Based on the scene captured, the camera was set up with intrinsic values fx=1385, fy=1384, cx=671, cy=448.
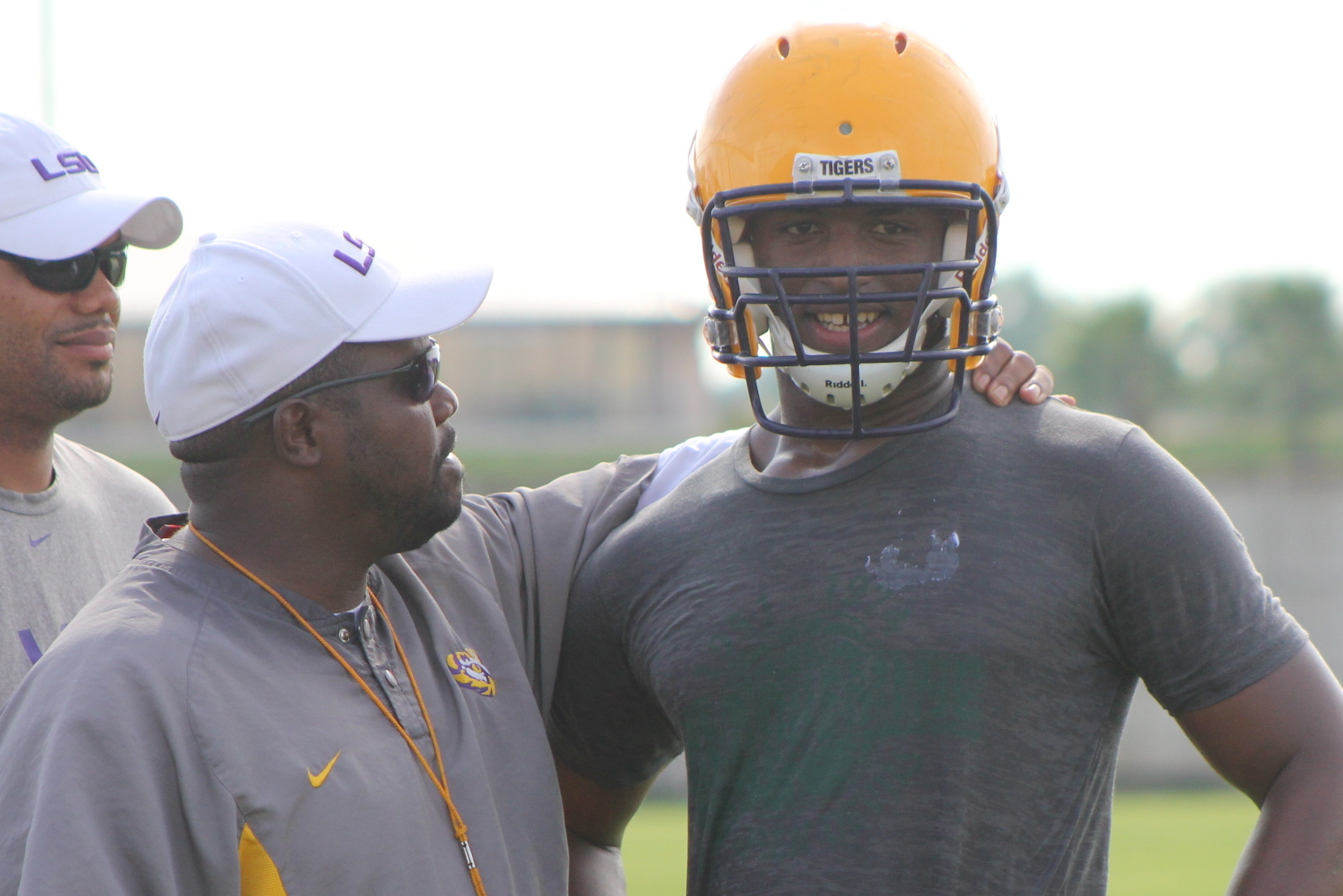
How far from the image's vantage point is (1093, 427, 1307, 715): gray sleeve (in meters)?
2.04

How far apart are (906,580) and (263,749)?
39.8 inches

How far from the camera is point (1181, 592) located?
204 cm

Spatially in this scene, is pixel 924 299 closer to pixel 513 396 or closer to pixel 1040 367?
pixel 1040 367

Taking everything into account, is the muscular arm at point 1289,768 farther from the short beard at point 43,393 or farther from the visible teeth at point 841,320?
the short beard at point 43,393

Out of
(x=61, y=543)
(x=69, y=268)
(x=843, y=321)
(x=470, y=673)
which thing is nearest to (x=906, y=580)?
(x=843, y=321)

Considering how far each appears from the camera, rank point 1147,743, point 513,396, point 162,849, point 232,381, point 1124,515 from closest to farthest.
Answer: point 162,849
point 1124,515
point 232,381
point 1147,743
point 513,396

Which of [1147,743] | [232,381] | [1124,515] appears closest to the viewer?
[1124,515]

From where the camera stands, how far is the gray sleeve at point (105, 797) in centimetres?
187

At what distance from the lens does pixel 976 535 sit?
219cm

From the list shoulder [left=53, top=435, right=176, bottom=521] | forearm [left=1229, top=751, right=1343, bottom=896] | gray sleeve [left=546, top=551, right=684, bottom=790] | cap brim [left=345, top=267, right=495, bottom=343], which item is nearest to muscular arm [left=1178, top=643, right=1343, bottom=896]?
forearm [left=1229, top=751, right=1343, bottom=896]

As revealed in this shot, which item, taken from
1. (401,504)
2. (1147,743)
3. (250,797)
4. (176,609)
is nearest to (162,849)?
(250,797)

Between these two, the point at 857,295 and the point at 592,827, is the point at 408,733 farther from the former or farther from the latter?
the point at 857,295

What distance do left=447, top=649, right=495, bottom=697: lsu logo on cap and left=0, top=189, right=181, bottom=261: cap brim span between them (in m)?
1.41

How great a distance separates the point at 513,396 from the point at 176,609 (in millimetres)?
Answer: 21577
